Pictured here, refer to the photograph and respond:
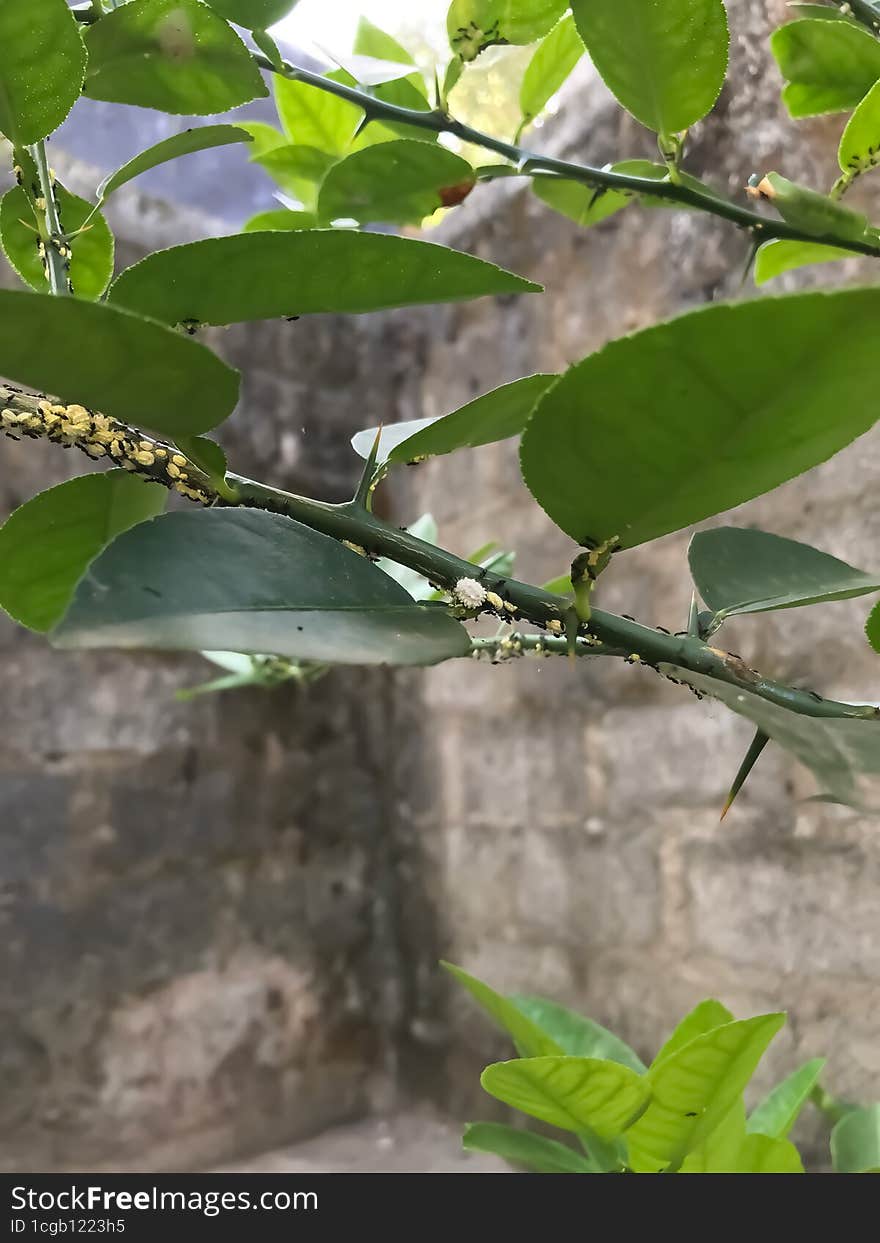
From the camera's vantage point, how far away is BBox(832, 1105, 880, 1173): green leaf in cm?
55

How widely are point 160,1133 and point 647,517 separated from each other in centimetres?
99

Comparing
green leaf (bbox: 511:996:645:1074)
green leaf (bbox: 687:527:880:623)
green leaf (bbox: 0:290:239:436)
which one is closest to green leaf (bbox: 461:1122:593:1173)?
green leaf (bbox: 511:996:645:1074)

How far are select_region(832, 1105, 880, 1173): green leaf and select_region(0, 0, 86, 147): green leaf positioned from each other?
0.70 metres

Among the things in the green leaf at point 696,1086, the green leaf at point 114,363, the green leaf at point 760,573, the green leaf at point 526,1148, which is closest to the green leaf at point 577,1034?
the green leaf at point 526,1148

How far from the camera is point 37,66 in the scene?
7.8 inches

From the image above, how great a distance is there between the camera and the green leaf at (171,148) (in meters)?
0.24

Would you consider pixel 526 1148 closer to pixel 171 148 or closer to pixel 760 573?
pixel 760 573

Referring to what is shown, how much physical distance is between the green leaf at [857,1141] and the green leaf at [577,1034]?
145 millimetres

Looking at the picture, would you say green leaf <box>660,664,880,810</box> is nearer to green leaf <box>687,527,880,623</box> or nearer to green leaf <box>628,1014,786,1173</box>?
green leaf <box>687,527,880,623</box>

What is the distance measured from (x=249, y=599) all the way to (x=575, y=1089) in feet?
1.24

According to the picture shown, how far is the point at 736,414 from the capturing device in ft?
0.48

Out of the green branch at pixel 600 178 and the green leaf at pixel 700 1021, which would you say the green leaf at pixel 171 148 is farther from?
the green leaf at pixel 700 1021
